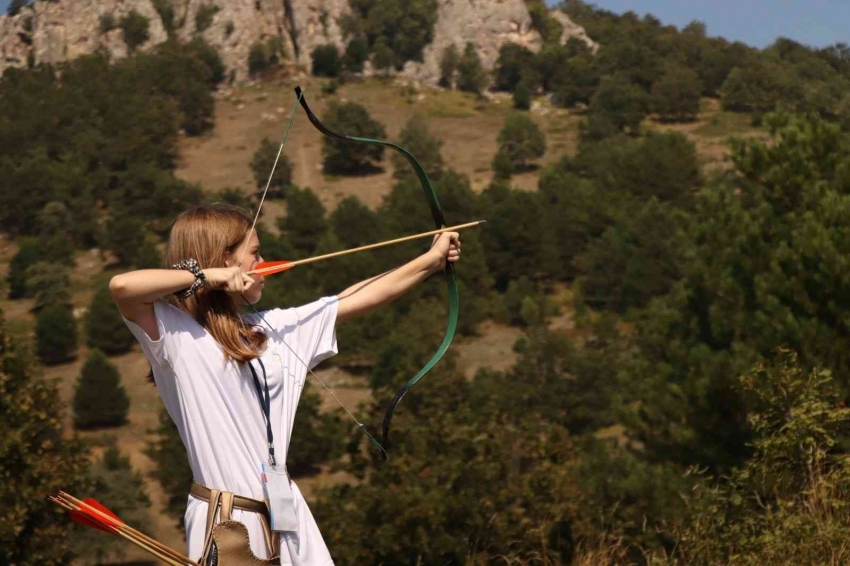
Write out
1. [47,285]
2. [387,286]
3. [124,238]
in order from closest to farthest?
[387,286] < [47,285] < [124,238]

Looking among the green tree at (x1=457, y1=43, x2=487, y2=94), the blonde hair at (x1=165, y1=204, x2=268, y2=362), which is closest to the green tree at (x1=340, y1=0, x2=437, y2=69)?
the green tree at (x1=457, y1=43, x2=487, y2=94)

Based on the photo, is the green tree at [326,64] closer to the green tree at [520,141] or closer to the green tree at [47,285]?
the green tree at [520,141]

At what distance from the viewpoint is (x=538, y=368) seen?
43156 millimetres

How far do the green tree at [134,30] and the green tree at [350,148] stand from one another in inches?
1067

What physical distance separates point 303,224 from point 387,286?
62422mm

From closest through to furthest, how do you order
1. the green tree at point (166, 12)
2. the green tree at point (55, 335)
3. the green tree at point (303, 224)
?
the green tree at point (55, 335), the green tree at point (303, 224), the green tree at point (166, 12)

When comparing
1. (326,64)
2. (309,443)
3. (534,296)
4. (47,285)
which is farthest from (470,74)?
(309,443)

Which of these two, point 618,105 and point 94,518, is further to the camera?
point 618,105

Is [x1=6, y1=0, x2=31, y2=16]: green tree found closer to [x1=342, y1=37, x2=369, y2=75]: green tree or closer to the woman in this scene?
[x1=342, y1=37, x2=369, y2=75]: green tree

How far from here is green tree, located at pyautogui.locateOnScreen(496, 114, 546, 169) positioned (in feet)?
253

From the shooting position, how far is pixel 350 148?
→ 75688mm

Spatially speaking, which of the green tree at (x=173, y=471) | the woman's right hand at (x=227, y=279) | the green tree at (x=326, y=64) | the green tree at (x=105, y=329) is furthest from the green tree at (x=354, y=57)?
the woman's right hand at (x=227, y=279)

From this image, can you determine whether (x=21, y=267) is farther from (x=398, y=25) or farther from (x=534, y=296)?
(x=398, y=25)

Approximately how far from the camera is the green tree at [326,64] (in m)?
98.6
